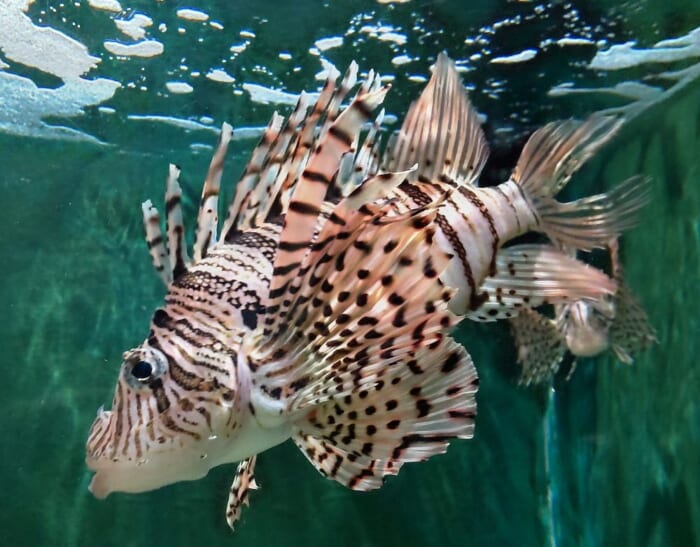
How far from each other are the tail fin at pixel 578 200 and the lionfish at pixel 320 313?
16cm

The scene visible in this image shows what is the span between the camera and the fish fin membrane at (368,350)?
63.9 inches

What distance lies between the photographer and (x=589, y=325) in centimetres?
573

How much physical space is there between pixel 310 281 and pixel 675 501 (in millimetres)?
5206

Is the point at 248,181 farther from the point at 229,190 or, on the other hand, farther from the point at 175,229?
the point at 229,190

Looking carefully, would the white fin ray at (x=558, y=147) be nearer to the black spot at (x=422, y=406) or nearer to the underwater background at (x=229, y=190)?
the black spot at (x=422, y=406)

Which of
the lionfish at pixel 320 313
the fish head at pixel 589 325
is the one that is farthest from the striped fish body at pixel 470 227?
the fish head at pixel 589 325

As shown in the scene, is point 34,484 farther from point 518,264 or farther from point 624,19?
point 624,19

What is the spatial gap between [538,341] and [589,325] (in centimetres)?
62

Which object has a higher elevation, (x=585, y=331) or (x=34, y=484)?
(x=585, y=331)

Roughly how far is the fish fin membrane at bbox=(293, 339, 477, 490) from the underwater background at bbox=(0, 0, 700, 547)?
168 inches

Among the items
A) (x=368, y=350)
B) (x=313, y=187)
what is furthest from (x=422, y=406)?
(x=313, y=187)

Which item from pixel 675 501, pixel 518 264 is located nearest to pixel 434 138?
pixel 518 264

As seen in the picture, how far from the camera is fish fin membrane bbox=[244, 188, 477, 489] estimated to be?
5.33 feet

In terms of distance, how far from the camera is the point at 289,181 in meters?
2.13
